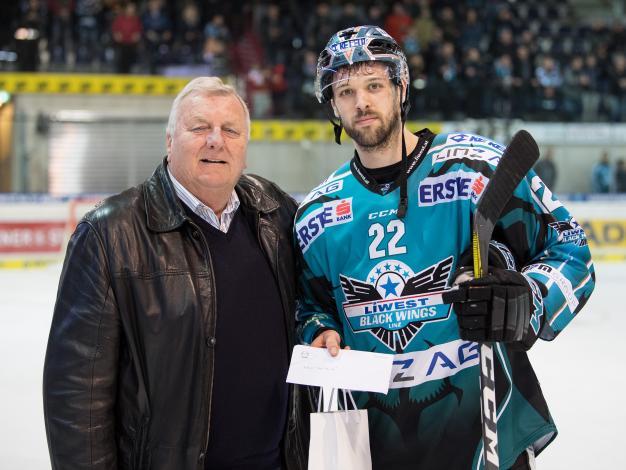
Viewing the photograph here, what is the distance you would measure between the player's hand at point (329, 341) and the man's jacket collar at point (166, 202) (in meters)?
0.34

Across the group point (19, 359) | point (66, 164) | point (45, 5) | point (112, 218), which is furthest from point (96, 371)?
point (45, 5)

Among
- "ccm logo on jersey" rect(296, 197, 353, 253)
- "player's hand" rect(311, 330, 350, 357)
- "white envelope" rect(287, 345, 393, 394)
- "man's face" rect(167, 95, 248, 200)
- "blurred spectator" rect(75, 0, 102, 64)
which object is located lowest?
"white envelope" rect(287, 345, 393, 394)

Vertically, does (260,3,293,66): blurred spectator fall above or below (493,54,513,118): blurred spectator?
above

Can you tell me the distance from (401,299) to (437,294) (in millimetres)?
86

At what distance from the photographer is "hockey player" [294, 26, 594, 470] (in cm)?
192

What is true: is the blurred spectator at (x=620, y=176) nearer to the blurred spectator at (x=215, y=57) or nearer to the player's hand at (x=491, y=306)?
the blurred spectator at (x=215, y=57)

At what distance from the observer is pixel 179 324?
178cm

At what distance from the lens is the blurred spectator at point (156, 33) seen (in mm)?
11672

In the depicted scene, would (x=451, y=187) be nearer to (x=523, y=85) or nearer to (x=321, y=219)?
(x=321, y=219)

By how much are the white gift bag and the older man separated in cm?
13

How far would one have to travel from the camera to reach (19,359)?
485cm

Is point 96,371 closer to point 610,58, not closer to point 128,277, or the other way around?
point 128,277

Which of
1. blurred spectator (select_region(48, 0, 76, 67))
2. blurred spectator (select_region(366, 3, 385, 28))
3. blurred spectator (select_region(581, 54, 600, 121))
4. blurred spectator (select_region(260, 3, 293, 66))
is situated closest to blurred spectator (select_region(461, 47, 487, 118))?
blurred spectator (select_region(581, 54, 600, 121))

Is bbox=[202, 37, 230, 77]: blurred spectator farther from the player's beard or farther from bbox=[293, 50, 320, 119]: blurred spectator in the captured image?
the player's beard
